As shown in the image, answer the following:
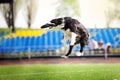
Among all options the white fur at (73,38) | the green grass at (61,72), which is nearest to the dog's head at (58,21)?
the white fur at (73,38)

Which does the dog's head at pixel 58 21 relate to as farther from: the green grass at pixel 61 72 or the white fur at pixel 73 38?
the green grass at pixel 61 72

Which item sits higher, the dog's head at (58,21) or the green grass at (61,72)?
the dog's head at (58,21)

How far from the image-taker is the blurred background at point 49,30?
3447 mm

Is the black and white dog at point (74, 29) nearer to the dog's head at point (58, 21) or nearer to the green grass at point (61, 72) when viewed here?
the dog's head at point (58, 21)

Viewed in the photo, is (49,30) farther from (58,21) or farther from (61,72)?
(61,72)

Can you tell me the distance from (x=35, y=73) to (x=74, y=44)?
0.49 m

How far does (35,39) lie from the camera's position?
136 inches

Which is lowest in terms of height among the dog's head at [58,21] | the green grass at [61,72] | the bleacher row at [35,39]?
the green grass at [61,72]

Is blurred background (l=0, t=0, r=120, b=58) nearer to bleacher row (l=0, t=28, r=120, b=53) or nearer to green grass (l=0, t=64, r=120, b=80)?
bleacher row (l=0, t=28, r=120, b=53)

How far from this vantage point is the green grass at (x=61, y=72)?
3.37 meters

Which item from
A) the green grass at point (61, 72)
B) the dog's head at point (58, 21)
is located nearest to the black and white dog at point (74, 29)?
the dog's head at point (58, 21)

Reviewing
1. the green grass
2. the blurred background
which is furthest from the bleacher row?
the green grass

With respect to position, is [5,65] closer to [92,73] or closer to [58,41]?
[58,41]

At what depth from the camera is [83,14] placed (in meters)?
3.50
